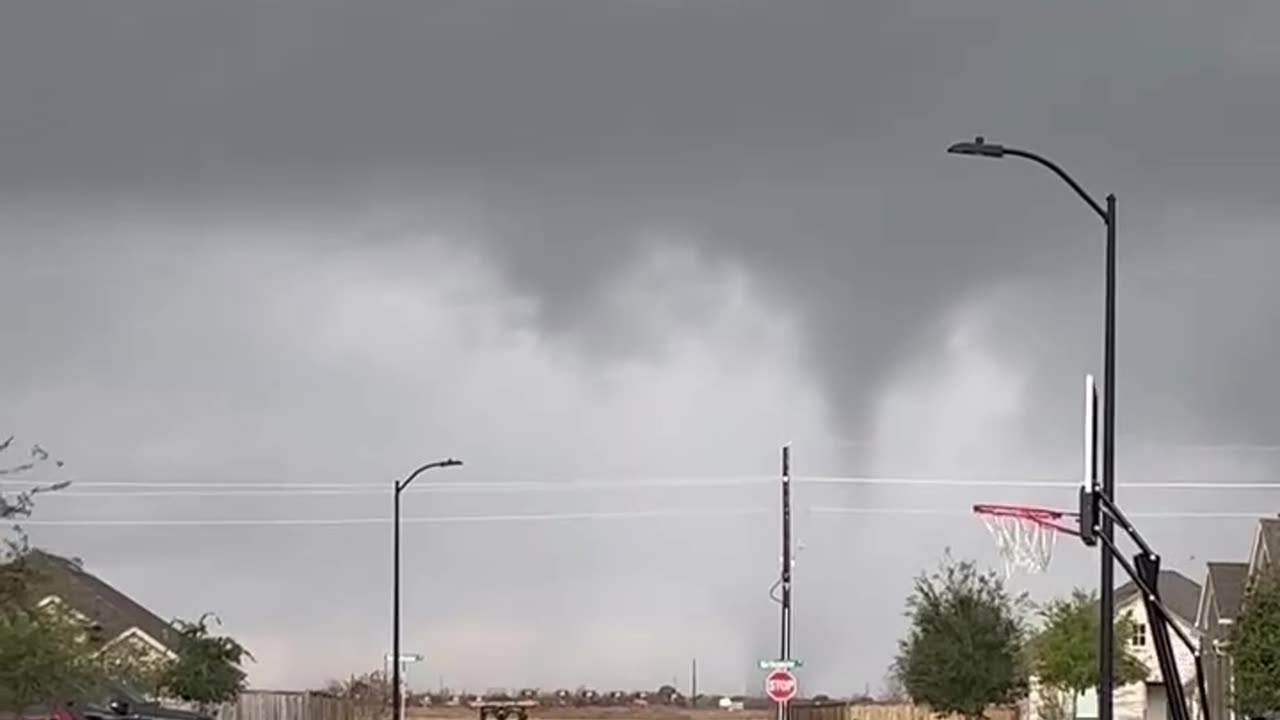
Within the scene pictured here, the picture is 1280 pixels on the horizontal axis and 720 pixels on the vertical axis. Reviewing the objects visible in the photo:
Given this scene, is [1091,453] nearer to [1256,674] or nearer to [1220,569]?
[1256,674]

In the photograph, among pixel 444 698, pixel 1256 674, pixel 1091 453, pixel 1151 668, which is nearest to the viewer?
pixel 1091 453

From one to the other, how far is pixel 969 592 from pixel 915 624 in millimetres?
2596

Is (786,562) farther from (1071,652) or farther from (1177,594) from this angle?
(1177,594)

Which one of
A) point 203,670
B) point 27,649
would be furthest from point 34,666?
point 203,670

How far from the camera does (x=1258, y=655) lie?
6912cm

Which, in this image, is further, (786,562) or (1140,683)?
(1140,683)

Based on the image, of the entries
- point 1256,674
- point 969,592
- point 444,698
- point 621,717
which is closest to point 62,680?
point 1256,674

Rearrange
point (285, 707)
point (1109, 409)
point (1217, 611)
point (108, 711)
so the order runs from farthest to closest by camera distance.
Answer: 1. point (1217, 611)
2. point (285, 707)
3. point (108, 711)
4. point (1109, 409)

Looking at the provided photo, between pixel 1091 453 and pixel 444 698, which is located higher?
pixel 1091 453

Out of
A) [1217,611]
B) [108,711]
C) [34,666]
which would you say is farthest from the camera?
[1217,611]

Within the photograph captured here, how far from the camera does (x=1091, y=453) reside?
1092 inches

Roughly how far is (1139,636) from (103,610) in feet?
161

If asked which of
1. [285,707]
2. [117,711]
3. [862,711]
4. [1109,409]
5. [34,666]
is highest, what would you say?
[1109,409]

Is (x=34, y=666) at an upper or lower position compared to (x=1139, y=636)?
upper
